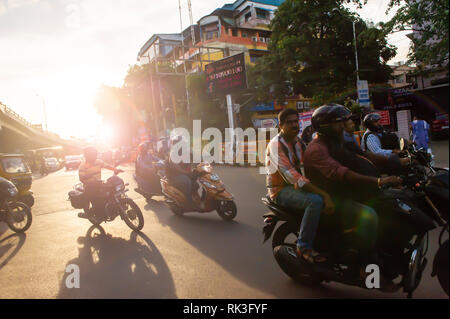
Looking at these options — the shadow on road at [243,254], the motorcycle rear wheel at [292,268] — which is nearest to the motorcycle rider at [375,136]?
the shadow on road at [243,254]

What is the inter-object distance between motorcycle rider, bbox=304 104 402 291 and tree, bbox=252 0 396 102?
20.3 meters

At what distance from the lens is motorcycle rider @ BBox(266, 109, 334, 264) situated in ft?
10.1

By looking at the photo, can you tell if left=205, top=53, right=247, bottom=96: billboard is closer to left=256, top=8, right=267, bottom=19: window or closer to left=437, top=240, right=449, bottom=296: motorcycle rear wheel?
left=256, top=8, right=267, bottom=19: window

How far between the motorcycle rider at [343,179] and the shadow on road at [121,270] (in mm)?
1701

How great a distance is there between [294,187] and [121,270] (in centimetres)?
234

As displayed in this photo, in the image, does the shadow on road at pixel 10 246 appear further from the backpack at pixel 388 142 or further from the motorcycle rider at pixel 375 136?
the backpack at pixel 388 142

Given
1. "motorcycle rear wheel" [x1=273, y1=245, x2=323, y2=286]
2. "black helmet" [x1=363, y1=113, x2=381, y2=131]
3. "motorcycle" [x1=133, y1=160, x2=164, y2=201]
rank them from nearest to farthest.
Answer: "motorcycle rear wheel" [x1=273, y1=245, x2=323, y2=286] < "black helmet" [x1=363, y1=113, x2=381, y2=131] < "motorcycle" [x1=133, y1=160, x2=164, y2=201]

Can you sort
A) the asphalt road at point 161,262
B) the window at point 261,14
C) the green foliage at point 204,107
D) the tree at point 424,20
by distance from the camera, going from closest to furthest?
1. the asphalt road at point 161,262
2. the tree at point 424,20
3. the green foliage at point 204,107
4. the window at point 261,14

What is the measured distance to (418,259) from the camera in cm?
277

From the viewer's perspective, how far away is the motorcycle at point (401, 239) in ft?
8.81

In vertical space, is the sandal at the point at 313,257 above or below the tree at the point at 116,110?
below

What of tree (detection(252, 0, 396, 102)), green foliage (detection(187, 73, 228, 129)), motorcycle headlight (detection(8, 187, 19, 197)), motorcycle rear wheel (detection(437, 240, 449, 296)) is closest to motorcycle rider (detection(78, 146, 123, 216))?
motorcycle headlight (detection(8, 187, 19, 197))
